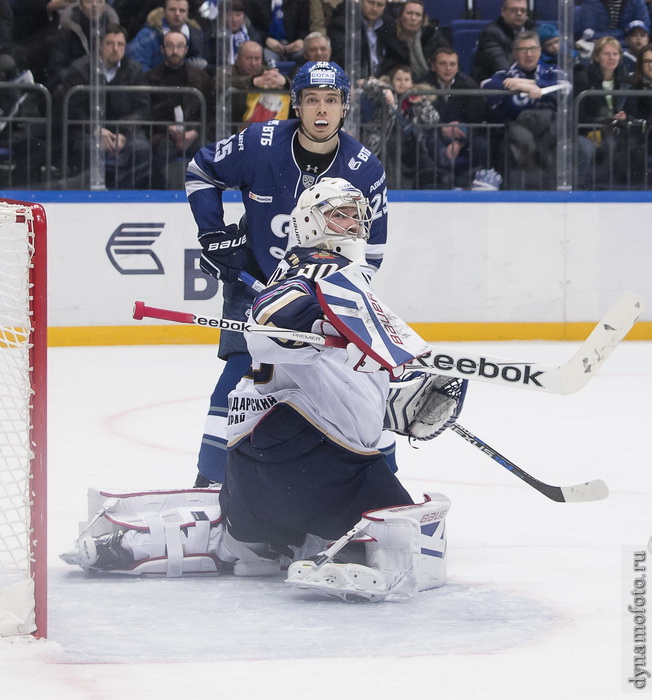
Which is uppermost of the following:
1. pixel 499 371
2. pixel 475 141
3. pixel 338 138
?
pixel 475 141

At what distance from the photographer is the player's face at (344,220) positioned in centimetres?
281

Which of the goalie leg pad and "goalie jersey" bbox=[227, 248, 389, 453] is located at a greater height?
"goalie jersey" bbox=[227, 248, 389, 453]

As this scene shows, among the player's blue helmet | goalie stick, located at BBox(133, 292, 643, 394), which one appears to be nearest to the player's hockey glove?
the player's blue helmet

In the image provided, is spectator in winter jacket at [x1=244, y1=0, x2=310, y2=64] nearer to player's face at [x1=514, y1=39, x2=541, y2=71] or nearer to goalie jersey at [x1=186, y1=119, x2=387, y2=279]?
player's face at [x1=514, y1=39, x2=541, y2=71]

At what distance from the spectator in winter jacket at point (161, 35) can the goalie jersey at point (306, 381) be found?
4281 millimetres

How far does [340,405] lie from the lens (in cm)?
283

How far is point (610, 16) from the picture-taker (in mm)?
7543

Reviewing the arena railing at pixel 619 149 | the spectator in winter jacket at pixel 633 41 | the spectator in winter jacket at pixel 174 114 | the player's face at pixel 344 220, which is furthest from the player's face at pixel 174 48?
the player's face at pixel 344 220

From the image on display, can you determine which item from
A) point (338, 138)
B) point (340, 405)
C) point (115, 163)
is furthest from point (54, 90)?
point (340, 405)

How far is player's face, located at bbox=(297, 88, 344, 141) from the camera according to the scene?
11.5 ft

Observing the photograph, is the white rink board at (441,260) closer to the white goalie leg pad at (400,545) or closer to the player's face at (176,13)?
the player's face at (176,13)

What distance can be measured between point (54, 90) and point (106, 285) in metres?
0.97

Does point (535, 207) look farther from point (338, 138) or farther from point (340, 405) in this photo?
point (340, 405)
